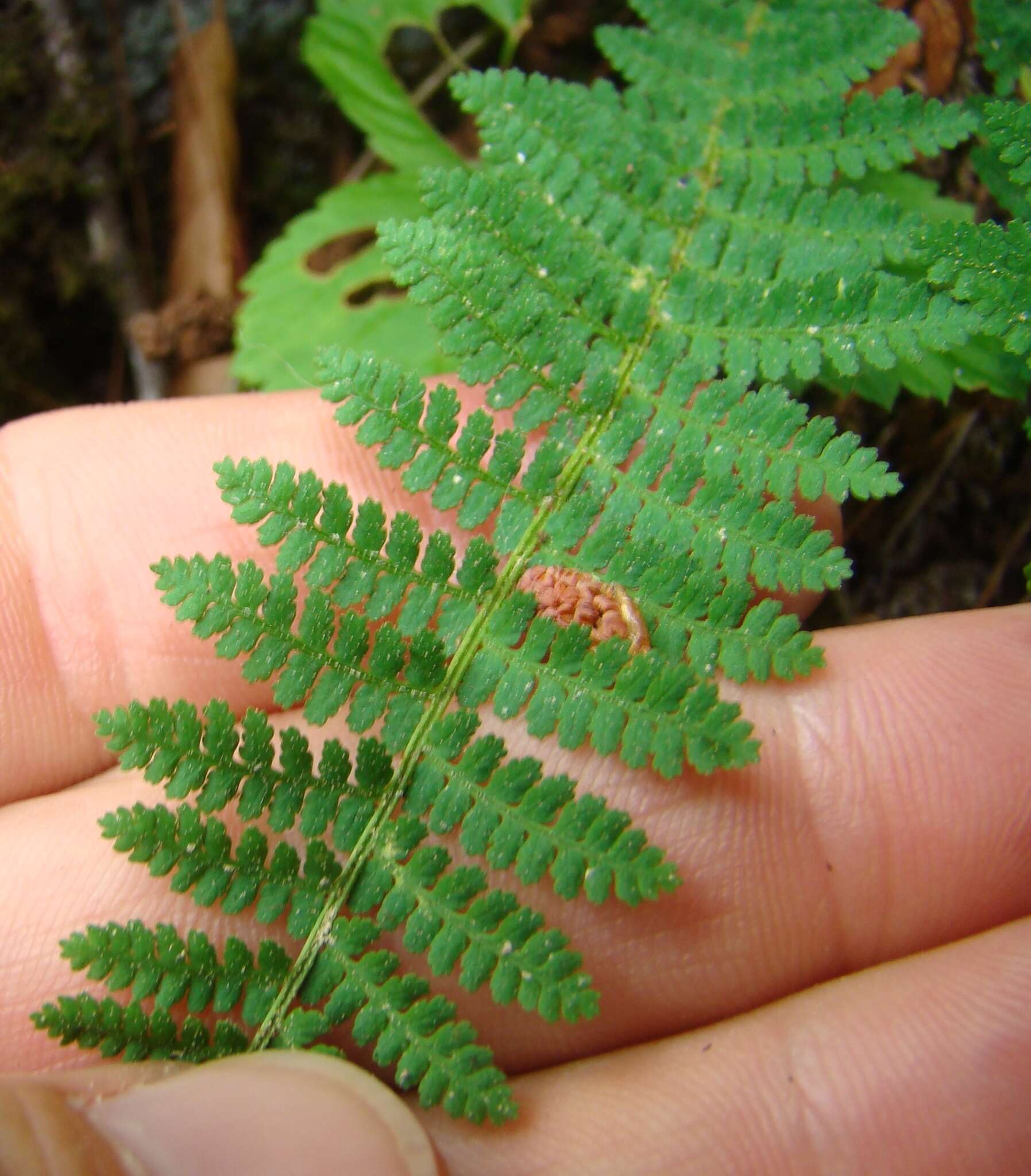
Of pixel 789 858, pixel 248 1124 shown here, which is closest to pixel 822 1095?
pixel 789 858

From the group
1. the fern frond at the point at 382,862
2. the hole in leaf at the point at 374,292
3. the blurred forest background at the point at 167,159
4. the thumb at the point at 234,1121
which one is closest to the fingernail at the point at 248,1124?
the thumb at the point at 234,1121

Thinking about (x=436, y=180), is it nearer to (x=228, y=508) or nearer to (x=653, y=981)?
(x=228, y=508)

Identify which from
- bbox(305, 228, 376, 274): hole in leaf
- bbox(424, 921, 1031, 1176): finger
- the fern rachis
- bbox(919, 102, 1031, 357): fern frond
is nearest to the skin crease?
bbox(424, 921, 1031, 1176): finger

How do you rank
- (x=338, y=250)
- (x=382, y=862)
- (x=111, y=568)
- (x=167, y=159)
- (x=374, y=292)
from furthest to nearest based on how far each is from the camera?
(x=167, y=159) → (x=374, y=292) → (x=338, y=250) → (x=111, y=568) → (x=382, y=862)

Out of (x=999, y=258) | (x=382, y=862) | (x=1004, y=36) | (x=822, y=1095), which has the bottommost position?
(x=822, y=1095)

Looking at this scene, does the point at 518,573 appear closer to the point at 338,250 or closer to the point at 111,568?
the point at 111,568

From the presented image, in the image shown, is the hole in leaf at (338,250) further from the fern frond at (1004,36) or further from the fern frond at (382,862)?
the fern frond at (382,862)

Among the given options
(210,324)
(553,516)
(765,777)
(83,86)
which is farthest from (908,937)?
(83,86)
